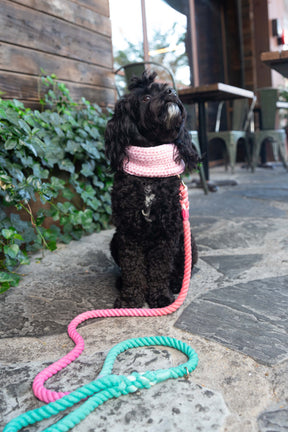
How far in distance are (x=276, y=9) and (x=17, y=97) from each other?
8346mm

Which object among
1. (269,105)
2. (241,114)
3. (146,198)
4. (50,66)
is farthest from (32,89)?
(269,105)

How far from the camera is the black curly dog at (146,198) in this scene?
170 centimetres

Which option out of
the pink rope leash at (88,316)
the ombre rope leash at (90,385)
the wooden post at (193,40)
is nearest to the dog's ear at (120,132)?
the pink rope leash at (88,316)

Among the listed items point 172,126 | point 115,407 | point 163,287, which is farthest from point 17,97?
point 115,407

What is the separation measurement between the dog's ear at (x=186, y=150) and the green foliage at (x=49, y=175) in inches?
27.2

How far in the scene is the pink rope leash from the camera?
1187 millimetres

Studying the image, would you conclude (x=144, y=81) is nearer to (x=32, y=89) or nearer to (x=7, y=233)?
(x=7, y=233)

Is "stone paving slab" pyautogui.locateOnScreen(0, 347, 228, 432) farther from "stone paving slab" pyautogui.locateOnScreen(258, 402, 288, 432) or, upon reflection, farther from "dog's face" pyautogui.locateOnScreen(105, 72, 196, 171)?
"dog's face" pyautogui.locateOnScreen(105, 72, 196, 171)

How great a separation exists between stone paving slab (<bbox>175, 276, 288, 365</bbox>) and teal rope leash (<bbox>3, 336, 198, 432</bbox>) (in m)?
0.21

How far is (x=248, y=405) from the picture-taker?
1103mm

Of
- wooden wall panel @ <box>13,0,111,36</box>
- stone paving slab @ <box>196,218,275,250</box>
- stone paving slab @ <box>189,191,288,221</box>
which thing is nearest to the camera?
stone paving slab @ <box>196,218,275,250</box>

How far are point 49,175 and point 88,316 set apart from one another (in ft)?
4.91

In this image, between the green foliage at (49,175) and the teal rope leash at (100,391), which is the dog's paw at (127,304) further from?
the green foliage at (49,175)


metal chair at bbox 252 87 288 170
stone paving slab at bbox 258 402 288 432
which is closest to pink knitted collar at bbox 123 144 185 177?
stone paving slab at bbox 258 402 288 432
